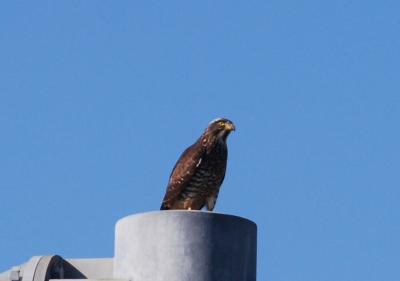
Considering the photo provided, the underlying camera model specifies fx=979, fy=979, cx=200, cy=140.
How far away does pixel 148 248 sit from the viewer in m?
6.80

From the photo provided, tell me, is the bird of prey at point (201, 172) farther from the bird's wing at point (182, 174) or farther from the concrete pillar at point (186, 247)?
the concrete pillar at point (186, 247)

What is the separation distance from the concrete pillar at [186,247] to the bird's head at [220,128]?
4067mm

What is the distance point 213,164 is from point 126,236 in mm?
3990

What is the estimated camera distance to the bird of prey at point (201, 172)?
10.8 metres

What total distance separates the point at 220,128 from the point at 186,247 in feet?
14.3

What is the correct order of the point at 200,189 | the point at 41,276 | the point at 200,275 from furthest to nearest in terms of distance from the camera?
the point at 200,189 < the point at 41,276 < the point at 200,275

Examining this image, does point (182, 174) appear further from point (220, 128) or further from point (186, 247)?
point (186, 247)

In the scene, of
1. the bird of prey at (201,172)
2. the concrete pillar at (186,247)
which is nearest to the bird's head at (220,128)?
the bird of prey at (201,172)

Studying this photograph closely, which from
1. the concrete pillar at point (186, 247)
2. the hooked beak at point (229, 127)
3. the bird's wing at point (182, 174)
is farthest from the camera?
the hooked beak at point (229, 127)

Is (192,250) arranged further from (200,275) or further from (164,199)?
(164,199)

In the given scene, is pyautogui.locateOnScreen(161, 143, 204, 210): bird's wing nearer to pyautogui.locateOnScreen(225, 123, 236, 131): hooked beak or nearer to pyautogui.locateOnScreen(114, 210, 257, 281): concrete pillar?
pyautogui.locateOnScreen(225, 123, 236, 131): hooked beak

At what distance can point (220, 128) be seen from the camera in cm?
1098

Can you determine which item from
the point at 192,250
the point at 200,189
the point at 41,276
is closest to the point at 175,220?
the point at 192,250

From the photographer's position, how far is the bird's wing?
35.3ft
